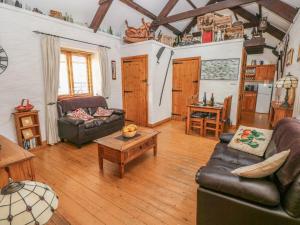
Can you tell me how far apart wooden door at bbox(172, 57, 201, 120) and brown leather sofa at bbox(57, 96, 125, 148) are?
2.08 m

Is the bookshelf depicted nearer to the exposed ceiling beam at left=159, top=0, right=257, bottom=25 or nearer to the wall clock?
Answer: the wall clock

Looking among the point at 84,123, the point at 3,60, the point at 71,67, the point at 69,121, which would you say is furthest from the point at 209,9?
the point at 3,60

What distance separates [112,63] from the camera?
4.74 m

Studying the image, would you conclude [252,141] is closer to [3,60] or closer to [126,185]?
[126,185]

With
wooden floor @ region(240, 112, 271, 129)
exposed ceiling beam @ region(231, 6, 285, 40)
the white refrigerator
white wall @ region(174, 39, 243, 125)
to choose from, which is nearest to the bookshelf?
white wall @ region(174, 39, 243, 125)

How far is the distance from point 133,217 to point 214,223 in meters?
0.76

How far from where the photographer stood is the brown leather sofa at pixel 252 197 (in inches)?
43.8

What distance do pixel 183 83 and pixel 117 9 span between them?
2.68 metres

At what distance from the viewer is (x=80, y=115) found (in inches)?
145

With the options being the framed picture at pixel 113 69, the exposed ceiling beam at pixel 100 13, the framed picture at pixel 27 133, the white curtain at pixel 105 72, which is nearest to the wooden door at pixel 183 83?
the framed picture at pixel 113 69

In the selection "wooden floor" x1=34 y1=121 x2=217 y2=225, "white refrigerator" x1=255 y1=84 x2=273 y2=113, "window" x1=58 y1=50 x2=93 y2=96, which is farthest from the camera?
"white refrigerator" x1=255 y1=84 x2=273 y2=113

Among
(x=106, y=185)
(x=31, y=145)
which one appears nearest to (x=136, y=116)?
(x=31, y=145)

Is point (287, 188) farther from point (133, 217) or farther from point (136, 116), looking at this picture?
point (136, 116)

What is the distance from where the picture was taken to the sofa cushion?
3.80ft
